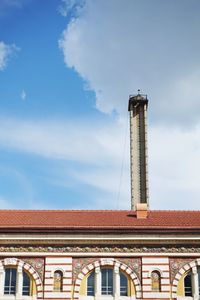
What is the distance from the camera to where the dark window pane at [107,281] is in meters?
25.0

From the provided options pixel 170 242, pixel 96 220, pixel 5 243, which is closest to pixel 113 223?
pixel 96 220

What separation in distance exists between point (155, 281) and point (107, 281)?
7.54ft

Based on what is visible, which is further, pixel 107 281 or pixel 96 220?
pixel 96 220

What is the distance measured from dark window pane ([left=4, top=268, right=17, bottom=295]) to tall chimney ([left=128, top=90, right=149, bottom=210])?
2372 centimetres

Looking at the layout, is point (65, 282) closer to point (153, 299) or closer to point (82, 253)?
point (82, 253)

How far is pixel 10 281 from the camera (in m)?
25.2

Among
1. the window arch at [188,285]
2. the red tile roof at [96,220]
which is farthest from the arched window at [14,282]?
the window arch at [188,285]

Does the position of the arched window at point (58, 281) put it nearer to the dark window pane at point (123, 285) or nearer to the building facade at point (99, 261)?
the building facade at point (99, 261)

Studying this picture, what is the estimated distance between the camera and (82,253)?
999 inches

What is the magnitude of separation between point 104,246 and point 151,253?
7.54 feet

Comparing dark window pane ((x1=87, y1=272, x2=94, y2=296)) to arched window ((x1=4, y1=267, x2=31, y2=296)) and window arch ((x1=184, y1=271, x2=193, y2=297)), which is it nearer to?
arched window ((x1=4, y1=267, x2=31, y2=296))

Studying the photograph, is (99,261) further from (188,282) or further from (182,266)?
(188,282)

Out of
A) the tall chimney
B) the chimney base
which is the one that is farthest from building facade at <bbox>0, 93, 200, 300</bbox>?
the tall chimney

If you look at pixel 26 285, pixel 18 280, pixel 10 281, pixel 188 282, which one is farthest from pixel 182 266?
pixel 10 281
